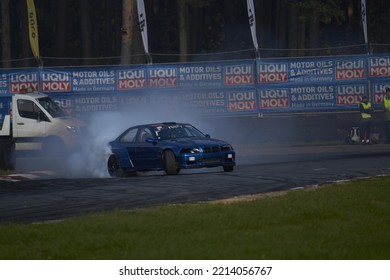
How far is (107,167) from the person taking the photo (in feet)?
80.7

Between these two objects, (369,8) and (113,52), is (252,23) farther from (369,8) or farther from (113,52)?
(113,52)

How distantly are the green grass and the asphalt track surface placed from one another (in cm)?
160

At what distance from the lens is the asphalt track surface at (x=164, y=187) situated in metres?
16.5

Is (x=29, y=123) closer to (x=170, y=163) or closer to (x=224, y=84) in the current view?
(x=224, y=84)

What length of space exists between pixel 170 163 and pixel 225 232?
405 inches

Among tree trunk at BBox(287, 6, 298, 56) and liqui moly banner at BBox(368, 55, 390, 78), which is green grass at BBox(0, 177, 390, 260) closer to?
liqui moly banner at BBox(368, 55, 390, 78)

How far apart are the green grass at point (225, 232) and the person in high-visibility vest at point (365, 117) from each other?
658 inches

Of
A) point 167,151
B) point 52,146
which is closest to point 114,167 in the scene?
point 167,151

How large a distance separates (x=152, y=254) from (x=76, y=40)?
190ft

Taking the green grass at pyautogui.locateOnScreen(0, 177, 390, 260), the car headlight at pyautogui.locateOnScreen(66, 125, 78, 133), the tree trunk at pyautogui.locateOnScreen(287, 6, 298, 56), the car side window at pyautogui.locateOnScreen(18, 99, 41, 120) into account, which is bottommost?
the green grass at pyautogui.locateOnScreen(0, 177, 390, 260)

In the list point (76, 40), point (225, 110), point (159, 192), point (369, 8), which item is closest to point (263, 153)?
point (225, 110)

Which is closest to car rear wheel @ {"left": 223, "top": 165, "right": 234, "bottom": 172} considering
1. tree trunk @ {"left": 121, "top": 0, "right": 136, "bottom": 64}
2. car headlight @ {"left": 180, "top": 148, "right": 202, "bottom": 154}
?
car headlight @ {"left": 180, "top": 148, "right": 202, "bottom": 154}

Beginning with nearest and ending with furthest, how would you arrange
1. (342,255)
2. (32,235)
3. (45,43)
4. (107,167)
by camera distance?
(342,255), (32,235), (107,167), (45,43)

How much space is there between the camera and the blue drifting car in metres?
22.3
